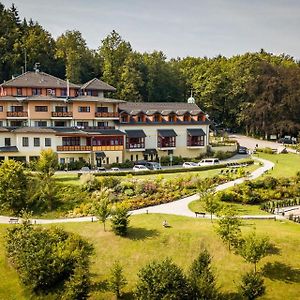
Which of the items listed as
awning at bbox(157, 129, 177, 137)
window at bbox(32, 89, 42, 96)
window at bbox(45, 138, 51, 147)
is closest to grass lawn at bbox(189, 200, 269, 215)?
awning at bbox(157, 129, 177, 137)

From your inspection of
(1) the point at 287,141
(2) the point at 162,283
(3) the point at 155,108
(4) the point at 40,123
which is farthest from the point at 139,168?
(1) the point at 287,141

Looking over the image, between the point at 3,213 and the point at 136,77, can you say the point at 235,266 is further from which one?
the point at 136,77

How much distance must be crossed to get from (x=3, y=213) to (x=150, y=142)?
2802 cm

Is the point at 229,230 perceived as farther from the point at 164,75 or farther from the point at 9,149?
the point at 164,75

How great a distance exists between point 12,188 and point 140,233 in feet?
49.3

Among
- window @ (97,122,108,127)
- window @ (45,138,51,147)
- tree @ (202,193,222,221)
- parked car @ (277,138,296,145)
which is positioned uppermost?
window @ (97,122,108,127)

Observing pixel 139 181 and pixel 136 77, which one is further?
pixel 136 77

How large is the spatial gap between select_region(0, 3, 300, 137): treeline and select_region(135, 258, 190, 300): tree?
190ft

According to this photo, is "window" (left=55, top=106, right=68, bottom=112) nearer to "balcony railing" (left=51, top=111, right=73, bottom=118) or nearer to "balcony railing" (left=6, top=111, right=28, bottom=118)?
"balcony railing" (left=51, top=111, right=73, bottom=118)

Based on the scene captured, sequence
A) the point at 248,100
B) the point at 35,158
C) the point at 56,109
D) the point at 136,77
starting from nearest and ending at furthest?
the point at 35,158, the point at 56,109, the point at 136,77, the point at 248,100

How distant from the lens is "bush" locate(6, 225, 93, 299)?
27188mm

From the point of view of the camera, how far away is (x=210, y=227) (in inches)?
1366

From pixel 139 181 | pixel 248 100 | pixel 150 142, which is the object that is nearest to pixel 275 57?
pixel 248 100

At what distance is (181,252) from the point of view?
31703mm
